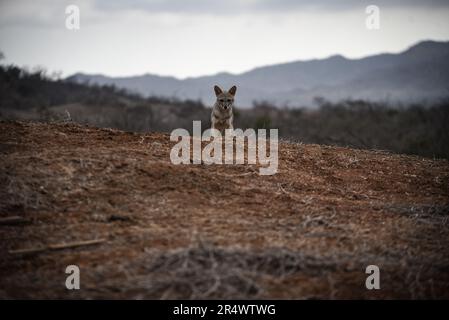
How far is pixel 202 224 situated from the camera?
18.5ft

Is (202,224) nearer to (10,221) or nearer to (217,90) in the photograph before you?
(10,221)

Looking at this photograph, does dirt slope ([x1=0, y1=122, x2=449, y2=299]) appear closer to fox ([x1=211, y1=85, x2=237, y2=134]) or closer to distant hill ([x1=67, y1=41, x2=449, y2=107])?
fox ([x1=211, y1=85, x2=237, y2=134])

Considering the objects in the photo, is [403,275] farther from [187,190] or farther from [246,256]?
[187,190]

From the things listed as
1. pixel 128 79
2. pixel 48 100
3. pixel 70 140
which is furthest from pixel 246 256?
pixel 128 79

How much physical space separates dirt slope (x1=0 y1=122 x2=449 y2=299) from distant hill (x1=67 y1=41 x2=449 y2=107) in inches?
4377

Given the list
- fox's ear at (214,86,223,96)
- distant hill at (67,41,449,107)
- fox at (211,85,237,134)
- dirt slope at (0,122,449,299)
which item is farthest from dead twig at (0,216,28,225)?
distant hill at (67,41,449,107)

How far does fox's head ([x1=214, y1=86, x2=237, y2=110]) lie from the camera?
37.2 ft

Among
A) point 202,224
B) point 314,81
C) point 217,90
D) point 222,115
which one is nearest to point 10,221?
point 202,224

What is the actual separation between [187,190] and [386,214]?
220 cm

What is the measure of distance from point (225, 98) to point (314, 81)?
170 meters

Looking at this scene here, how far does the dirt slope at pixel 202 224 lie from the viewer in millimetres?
4777

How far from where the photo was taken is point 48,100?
36.6m

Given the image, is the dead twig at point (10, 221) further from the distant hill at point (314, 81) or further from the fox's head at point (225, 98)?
the distant hill at point (314, 81)
